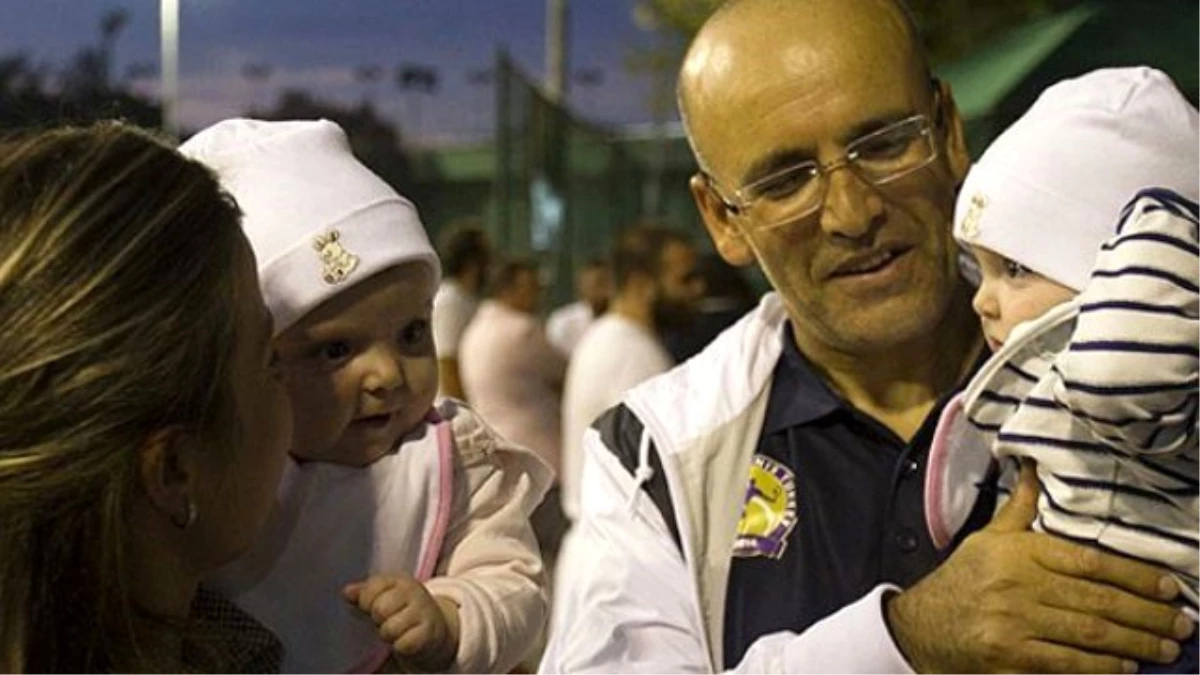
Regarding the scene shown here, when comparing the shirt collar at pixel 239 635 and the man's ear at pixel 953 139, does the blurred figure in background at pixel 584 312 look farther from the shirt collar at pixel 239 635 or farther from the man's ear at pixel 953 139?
the shirt collar at pixel 239 635

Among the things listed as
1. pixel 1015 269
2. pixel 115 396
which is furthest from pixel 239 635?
pixel 1015 269

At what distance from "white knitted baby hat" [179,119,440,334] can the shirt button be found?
620 millimetres

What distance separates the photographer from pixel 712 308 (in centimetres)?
717

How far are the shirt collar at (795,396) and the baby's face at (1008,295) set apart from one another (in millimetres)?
336

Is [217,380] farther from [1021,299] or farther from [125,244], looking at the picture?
[1021,299]

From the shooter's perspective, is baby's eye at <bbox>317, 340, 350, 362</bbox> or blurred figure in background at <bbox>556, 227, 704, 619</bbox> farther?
blurred figure in background at <bbox>556, 227, 704, 619</bbox>

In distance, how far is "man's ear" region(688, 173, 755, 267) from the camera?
2619 mm

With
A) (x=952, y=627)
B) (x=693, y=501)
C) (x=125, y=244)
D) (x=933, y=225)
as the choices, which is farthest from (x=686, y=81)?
(x=125, y=244)

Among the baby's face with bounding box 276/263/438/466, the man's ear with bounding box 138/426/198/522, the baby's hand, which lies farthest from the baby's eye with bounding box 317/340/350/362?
the man's ear with bounding box 138/426/198/522

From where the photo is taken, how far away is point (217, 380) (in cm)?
180

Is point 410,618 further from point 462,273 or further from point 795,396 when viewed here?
point 462,273

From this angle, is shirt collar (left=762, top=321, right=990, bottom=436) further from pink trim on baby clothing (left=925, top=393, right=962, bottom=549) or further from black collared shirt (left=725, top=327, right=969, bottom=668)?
pink trim on baby clothing (left=925, top=393, right=962, bottom=549)

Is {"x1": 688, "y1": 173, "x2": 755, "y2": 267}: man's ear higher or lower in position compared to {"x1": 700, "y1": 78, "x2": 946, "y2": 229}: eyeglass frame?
lower

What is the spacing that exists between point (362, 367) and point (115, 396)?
527 millimetres
